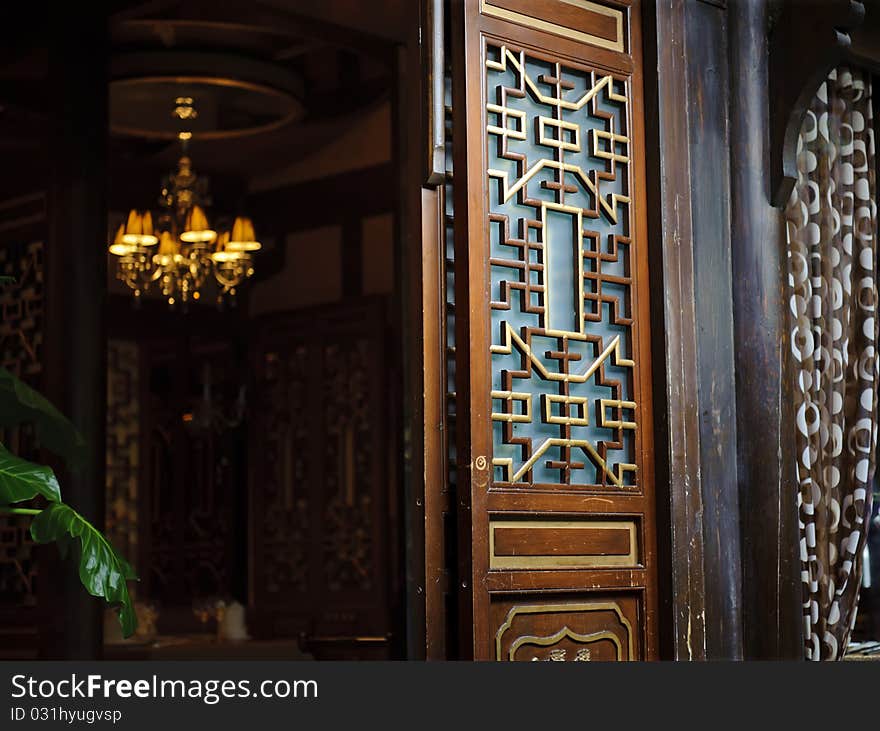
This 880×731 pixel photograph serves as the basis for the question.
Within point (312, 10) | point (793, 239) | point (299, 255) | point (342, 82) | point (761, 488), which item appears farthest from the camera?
point (299, 255)

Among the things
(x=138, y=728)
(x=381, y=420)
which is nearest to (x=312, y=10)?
(x=381, y=420)

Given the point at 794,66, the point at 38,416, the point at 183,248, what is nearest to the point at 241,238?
the point at 183,248

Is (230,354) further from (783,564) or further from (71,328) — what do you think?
(783,564)

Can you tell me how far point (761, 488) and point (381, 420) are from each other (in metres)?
4.16

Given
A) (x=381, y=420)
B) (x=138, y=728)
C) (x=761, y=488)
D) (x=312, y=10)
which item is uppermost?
(x=312, y=10)

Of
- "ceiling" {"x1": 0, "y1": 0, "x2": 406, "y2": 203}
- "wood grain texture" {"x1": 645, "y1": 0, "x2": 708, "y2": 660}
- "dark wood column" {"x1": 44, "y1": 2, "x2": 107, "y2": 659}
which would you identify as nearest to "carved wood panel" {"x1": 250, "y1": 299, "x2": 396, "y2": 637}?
"ceiling" {"x1": 0, "y1": 0, "x2": 406, "y2": 203}

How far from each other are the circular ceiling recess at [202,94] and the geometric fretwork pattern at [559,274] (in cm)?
320

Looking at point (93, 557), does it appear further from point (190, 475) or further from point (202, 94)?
point (190, 475)

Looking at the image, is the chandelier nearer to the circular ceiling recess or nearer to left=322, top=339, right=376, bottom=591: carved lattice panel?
the circular ceiling recess

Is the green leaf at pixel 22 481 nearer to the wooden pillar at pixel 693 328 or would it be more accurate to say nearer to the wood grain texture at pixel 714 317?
the wooden pillar at pixel 693 328

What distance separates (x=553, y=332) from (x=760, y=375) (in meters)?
0.73

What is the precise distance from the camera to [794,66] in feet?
12.5

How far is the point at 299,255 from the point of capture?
27.6 ft

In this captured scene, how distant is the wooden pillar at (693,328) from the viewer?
3.49 m
